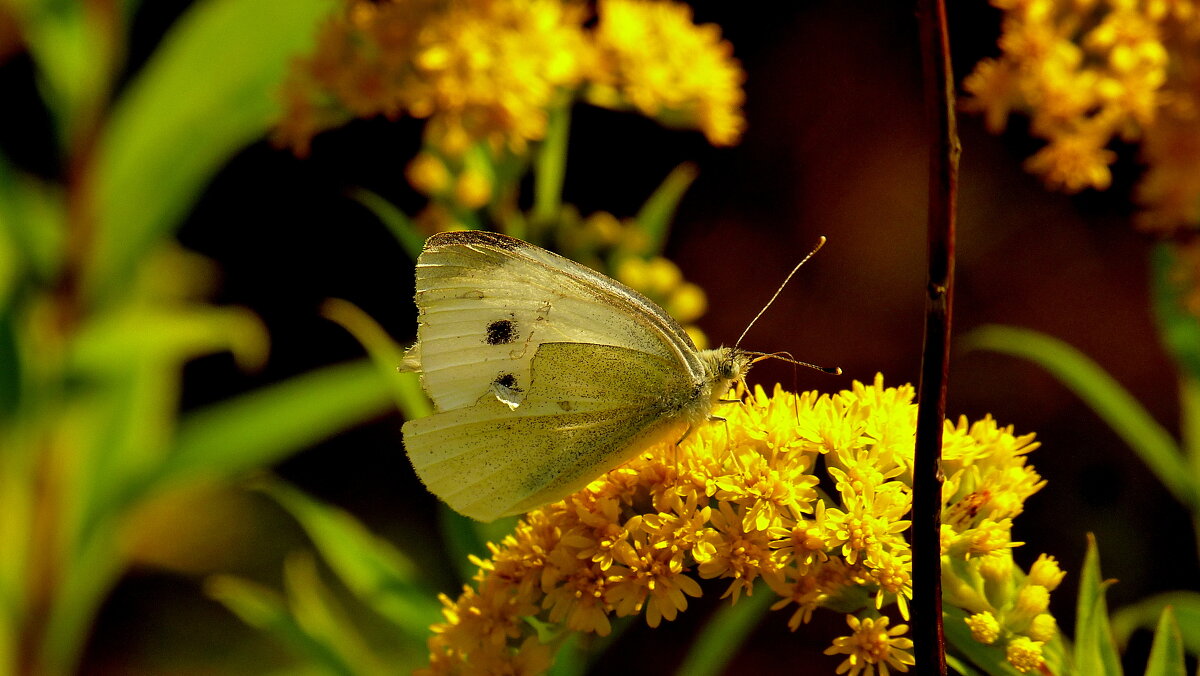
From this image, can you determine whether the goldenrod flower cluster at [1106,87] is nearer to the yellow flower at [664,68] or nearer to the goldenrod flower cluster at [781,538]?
the yellow flower at [664,68]

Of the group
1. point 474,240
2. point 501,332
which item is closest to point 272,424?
point 501,332

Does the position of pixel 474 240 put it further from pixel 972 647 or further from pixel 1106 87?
pixel 1106 87

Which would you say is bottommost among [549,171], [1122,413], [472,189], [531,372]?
[531,372]

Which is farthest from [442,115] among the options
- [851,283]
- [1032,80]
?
[851,283]

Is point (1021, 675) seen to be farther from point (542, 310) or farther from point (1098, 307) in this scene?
point (1098, 307)

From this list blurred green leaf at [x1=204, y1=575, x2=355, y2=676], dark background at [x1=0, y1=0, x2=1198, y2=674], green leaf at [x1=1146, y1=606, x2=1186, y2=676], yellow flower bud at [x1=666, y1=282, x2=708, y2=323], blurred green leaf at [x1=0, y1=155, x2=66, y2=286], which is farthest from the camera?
dark background at [x1=0, y1=0, x2=1198, y2=674]

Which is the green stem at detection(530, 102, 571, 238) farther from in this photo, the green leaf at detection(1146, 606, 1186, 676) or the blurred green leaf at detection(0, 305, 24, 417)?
the green leaf at detection(1146, 606, 1186, 676)

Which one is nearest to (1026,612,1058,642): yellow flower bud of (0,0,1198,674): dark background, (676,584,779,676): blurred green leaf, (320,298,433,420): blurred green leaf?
(676,584,779,676): blurred green leaf
